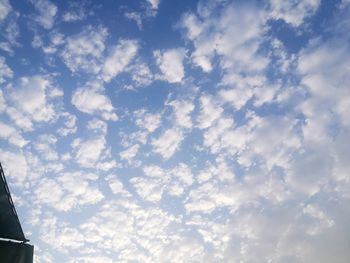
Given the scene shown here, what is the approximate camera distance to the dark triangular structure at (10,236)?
13883mm

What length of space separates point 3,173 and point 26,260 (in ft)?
22.7

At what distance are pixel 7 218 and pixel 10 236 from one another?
5.23 ft

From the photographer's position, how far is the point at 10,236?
15.6 meters

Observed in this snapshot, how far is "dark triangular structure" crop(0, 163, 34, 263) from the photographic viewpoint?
13883 mm

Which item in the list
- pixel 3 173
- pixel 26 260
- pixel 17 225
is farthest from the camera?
pixel 26 260

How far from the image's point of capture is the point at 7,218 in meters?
14.6

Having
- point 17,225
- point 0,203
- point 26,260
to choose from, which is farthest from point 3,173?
point 26,260

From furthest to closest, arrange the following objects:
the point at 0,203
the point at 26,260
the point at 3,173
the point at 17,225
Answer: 1. the point at 26,260
2. the point at 17,225
3. the point at 0,203
4. the point at 3,173

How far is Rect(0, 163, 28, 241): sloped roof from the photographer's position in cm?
1330

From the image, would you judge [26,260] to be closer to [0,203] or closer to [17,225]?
[17,225]

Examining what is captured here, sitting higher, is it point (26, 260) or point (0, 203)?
point (0, 203)

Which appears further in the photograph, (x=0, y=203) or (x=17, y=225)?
(x=17, y=225)

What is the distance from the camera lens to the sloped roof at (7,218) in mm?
13305

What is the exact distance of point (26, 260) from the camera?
16562 mm
